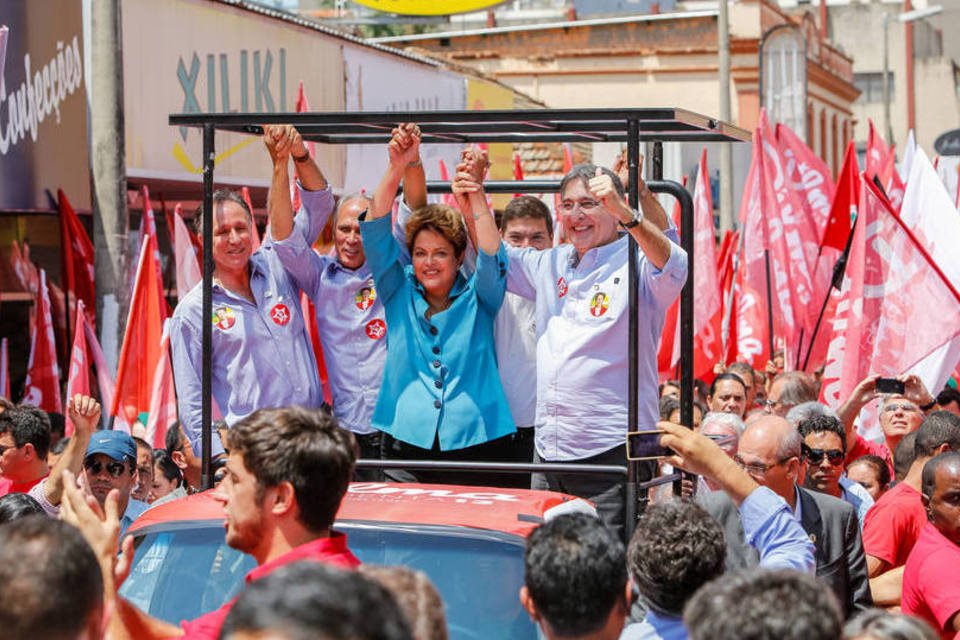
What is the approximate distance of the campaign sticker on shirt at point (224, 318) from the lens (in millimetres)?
6578

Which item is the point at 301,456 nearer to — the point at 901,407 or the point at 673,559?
the point at 673,559

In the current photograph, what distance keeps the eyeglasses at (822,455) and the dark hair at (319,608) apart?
5211mm

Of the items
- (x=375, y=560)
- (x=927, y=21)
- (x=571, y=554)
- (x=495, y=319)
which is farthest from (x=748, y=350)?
(x=927, y=21)

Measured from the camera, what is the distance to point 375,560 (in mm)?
4867

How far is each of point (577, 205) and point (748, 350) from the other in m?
7.54

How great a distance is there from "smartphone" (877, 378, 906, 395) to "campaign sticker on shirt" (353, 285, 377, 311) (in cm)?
288

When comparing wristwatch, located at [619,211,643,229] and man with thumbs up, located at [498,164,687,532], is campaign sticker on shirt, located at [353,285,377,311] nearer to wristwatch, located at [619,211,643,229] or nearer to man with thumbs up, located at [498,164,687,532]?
man with thumbs up, located at [498,164,687,532]

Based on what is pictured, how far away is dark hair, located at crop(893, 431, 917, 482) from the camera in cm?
783

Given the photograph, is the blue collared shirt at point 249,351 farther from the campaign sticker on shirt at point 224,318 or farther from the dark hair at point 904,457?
the dark hair at point 904,457

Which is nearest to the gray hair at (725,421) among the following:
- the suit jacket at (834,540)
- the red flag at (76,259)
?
the suit jacket at (834,540)

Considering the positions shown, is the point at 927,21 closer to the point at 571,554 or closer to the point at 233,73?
the point at 233,73

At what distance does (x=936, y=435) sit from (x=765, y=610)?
4.63 m

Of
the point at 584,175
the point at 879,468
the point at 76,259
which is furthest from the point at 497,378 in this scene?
the point at 76,259

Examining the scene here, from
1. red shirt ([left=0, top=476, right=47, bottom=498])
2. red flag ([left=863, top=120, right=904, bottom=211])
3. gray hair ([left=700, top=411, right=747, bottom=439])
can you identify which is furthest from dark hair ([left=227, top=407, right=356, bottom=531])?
red flag ([left=863, top=120, right=904, bottom=211])
